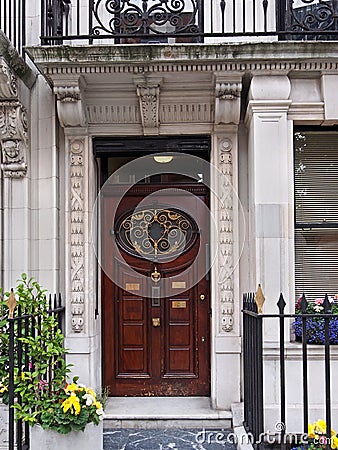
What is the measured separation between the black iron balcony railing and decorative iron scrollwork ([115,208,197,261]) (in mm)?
2099

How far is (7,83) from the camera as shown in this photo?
6.33 m

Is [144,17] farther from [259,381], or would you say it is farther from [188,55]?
[259,381]

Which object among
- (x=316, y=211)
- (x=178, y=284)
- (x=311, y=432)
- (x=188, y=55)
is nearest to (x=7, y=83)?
(x=188, y=55)

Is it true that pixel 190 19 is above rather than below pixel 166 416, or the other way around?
above

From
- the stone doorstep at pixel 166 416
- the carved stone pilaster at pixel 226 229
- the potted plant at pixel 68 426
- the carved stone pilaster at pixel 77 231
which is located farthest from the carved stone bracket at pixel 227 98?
the potted plant at pixel 68 426

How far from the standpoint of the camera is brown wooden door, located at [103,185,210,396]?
7.41 metres

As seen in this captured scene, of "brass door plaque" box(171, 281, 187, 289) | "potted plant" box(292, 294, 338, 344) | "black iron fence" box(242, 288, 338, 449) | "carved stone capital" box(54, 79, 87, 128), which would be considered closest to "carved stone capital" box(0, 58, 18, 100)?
"carved stone capital" box(54, 79, 87, 128)

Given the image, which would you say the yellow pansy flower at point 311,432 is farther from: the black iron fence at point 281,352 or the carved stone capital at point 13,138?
the carved stone capital at point 13,138

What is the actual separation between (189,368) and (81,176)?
2.70 m

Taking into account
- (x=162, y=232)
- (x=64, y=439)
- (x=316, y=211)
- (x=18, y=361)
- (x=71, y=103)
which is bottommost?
(x=64, y=439)

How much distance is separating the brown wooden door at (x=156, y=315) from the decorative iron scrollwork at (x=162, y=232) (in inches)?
2.0

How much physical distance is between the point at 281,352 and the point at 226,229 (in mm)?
2460

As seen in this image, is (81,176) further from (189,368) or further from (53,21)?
(189,368)

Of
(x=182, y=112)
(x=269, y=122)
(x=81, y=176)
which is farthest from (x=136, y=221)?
(x=269, y=122)
